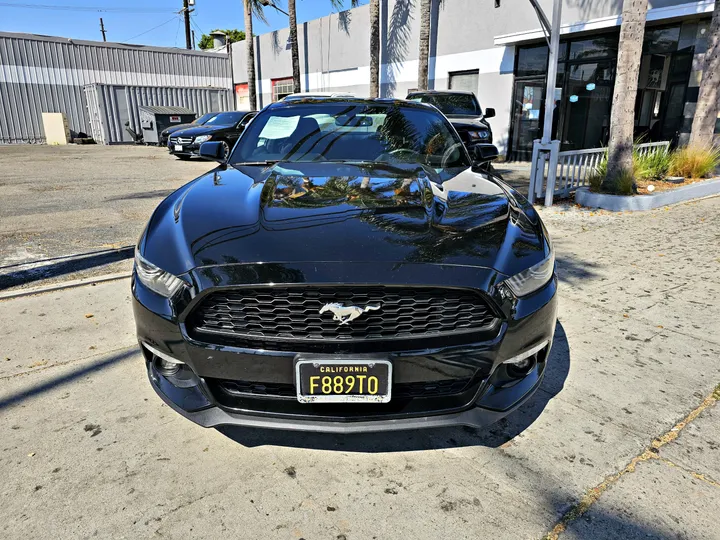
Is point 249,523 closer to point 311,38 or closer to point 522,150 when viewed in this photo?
point 522,150

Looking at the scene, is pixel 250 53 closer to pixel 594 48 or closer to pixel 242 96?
pixel 242 96

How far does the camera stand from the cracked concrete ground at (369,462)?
196 centimetres

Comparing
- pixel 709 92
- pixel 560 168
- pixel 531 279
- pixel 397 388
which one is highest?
pixel 709 92

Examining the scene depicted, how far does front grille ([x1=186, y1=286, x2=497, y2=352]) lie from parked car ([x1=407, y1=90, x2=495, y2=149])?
8.70 m

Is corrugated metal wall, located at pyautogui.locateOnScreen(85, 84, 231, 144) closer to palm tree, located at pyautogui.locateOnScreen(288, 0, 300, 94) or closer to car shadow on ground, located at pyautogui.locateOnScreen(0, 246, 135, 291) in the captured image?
palm tree, located at pyautogui.locateOnScreen(288, 0, 300, 94)

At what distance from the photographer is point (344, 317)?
6.31 ft

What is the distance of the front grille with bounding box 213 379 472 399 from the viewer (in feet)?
A: 6.58

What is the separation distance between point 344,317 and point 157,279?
0.82m

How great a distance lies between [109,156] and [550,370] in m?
18.0

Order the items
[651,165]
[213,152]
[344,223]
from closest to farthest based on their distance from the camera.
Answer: [344,223]
[213,152]
[651,165]

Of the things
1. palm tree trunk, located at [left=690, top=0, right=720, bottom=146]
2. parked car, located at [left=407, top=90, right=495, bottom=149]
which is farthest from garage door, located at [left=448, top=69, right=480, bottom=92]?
palm tree trunk, located at [left=690, top=0, right=720, bottom=146]

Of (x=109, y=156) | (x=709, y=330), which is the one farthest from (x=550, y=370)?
(x=109, y=156)

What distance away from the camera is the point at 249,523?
1949 millimetres

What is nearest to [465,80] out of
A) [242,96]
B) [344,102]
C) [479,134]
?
[479,134]
